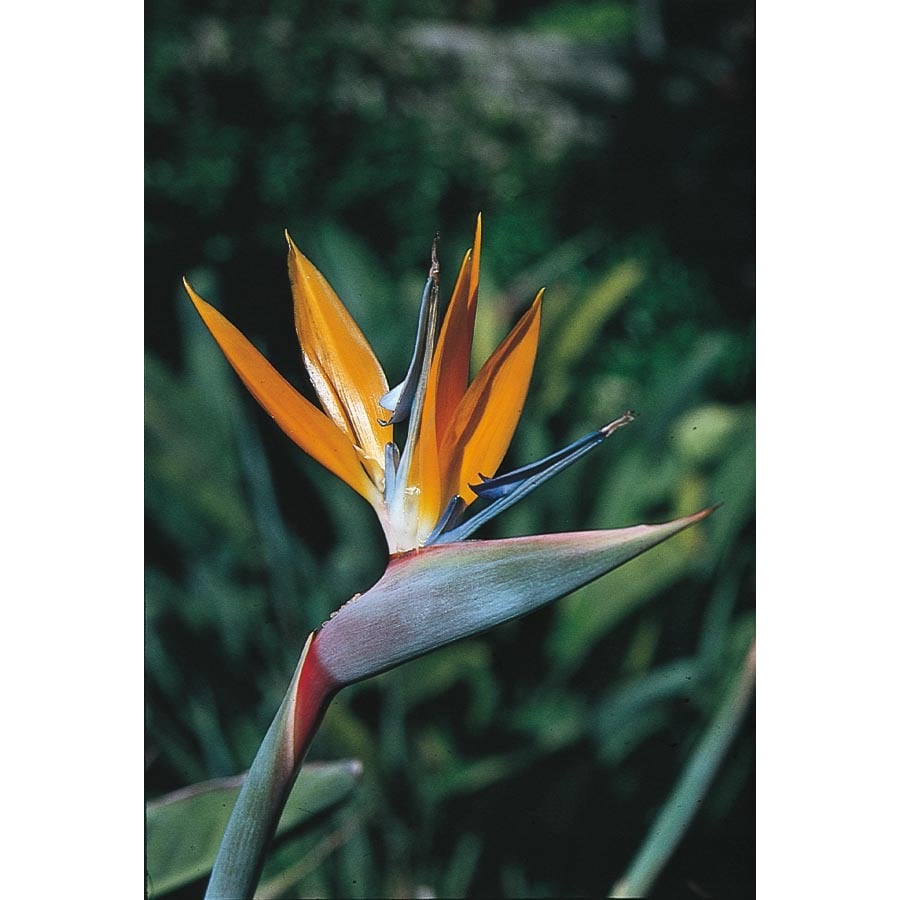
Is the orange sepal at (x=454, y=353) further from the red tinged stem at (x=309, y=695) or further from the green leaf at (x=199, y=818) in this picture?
the green leaf at (x=199, y=818)

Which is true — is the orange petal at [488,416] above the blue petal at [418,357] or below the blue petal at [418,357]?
below

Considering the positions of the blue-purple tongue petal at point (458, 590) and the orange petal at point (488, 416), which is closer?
the blue-purple tongue petal at point (458, 590)

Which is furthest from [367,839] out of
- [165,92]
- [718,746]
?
[165,92]

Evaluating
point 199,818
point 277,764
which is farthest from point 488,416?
point 199,818

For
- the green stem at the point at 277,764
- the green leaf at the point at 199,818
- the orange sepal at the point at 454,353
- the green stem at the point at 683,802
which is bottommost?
the green stem at the point at 683,802

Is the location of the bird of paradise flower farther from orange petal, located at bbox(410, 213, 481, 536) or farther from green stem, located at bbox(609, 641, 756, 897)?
green stem, located at bbox(609, 641, 756, 897)

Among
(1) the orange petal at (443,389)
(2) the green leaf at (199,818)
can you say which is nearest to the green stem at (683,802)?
(2) the green leaf at (199,818)

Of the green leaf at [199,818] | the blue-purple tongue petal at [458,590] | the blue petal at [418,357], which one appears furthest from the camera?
the green leaf at [199,818]
